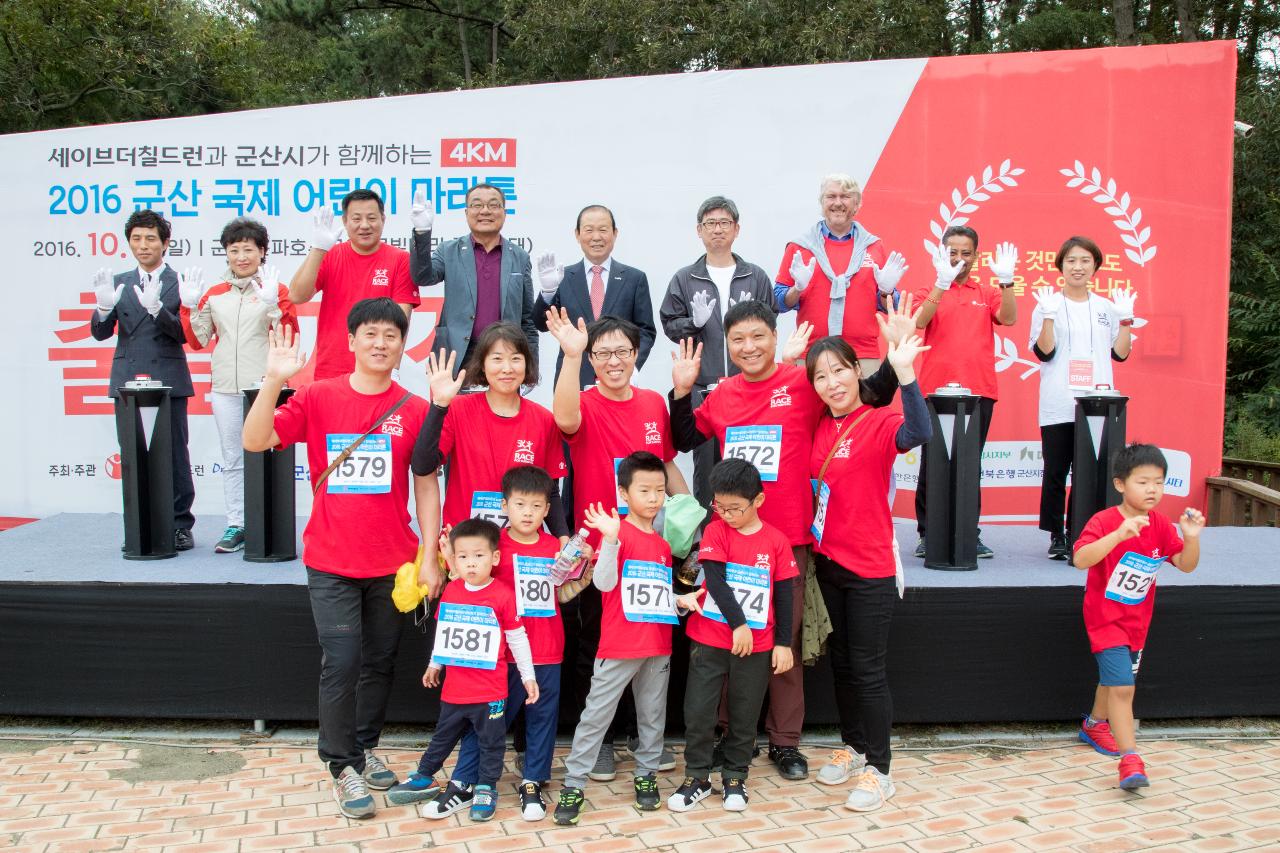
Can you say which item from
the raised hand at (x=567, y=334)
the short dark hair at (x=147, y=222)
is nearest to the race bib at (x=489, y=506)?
the raised hand at (x=567, y=334)

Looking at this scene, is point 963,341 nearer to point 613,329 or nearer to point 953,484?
point 953,484

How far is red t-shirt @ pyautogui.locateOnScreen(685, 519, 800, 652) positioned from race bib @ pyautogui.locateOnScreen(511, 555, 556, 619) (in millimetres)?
490

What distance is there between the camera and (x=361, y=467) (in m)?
3.20

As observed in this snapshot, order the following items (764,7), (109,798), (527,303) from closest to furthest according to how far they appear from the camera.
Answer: (109,798) < (527,303) < (764,7)

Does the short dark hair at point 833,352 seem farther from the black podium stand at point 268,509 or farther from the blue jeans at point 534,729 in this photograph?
the black podium stand at point 268,509

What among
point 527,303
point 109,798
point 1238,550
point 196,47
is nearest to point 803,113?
point 527,303

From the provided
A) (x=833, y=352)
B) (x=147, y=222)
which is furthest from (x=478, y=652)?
(x=147, y=222)

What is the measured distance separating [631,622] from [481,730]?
57 centimetres

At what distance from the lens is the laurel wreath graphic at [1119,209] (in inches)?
233

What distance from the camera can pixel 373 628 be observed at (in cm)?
328

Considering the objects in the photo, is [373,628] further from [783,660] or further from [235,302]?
[235,302]

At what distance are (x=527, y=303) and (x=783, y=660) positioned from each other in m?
1.97

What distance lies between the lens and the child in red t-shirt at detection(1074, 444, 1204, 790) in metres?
3.40

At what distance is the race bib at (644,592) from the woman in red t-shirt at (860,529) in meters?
0.55
